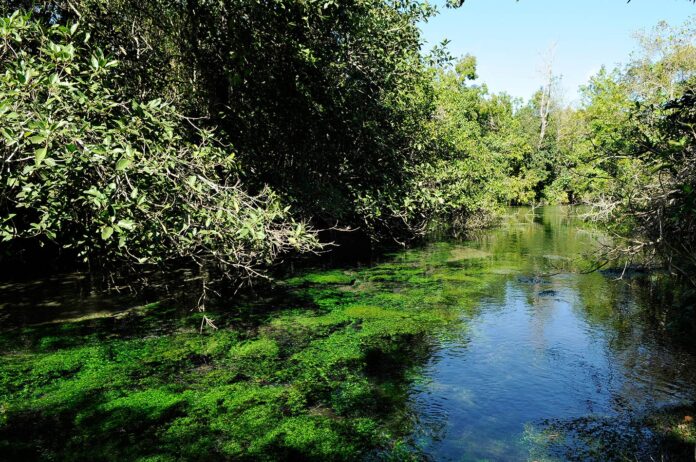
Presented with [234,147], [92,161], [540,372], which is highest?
[234,147]

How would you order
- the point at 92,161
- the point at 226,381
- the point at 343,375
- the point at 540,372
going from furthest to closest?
1. the point at 540,372
2. the point at 343,375
3. the point at 226,381
4. the point at 92,161

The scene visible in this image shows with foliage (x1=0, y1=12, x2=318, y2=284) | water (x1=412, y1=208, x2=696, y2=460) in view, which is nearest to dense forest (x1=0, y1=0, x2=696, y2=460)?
foliage (x1=0, y1=12, x2=318, y2=284)

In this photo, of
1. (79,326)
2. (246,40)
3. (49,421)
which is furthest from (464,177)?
(49,421)

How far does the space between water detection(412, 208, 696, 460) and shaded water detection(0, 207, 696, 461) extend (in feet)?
0.09

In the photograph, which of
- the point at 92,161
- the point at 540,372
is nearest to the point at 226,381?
the point at 92,161

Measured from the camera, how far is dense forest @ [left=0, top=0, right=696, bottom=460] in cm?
527

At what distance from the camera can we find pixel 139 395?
20.1 ft

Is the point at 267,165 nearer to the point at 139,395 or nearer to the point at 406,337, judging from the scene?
the point at 406,337

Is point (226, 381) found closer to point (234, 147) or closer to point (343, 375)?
point (343, 375)

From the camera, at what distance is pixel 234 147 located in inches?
368

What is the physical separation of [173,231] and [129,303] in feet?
15.5

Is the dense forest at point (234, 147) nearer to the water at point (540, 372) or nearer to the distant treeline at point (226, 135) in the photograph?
the distant treeline at point (226, 135)

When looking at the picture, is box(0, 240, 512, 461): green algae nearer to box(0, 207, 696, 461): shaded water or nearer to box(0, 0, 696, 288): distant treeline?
box(0, 207, 696, 461): shaded water

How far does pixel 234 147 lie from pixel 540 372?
6.58 meters
